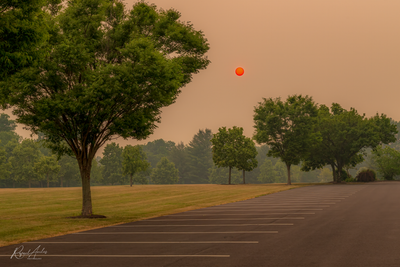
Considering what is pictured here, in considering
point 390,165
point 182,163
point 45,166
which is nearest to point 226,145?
point 390,165

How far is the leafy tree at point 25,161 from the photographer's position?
8794 cm

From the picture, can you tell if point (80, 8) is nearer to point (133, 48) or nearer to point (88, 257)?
point (133, 48)

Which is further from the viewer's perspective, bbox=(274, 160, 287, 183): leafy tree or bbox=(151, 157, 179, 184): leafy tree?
bbox=(274, 160, 287, 183): leafy tree

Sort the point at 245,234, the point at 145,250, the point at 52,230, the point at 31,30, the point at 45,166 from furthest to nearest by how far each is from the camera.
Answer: the point at 45,166 < the point at 52,230 < the point at 245,234 < the point at 31,30 < the point at 145,250

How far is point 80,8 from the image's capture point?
17156mm

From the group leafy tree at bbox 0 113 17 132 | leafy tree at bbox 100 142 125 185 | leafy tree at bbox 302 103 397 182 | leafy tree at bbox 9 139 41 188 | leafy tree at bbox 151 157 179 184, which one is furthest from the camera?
leafy tree at bbox 0 113 17 132

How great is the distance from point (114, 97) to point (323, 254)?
11.8 m

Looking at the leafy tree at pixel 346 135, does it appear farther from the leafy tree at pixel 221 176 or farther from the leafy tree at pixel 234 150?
the leafy tree at pixel 221 176

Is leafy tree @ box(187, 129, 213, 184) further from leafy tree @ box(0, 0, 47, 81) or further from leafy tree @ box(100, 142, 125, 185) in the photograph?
leafy tree @ box(0, 0, 47, 81)

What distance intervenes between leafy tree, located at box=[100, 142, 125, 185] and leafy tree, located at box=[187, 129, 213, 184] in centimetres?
3567

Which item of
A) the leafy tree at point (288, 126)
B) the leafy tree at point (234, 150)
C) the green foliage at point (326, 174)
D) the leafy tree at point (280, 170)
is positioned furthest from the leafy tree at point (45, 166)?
the green foliage at point (326, 174)

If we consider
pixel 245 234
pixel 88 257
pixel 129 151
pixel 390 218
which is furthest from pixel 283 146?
pixel 88 257

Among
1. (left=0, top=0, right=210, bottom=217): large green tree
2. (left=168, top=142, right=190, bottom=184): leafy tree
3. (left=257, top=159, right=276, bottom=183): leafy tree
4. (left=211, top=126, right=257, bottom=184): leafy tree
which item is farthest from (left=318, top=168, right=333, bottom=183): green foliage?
(left=0, top=0, right=210, bottom=217): large green tree

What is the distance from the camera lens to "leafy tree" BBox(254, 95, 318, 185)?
60031 millimetres
